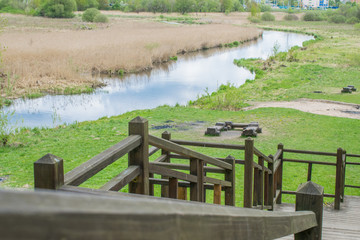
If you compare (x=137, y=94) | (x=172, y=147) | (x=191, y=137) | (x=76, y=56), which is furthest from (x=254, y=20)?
(x=172, y=147)

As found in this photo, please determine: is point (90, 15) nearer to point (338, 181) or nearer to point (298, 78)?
point (298, 78)

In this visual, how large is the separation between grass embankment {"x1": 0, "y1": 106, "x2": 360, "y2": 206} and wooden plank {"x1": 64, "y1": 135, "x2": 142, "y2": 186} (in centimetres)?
685

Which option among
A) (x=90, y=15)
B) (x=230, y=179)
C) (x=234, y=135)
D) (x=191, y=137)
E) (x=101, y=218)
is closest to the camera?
(x=101, y=218)

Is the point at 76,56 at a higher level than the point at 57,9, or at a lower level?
lower

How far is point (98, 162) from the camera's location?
2408 millimetres

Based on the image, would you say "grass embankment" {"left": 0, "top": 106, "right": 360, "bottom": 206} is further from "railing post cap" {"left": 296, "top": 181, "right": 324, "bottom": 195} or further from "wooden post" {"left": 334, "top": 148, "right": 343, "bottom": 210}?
"railing post cap" {"left": 296, "top": 181, "right": 324, "bottom": 195}

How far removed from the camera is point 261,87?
25969mm

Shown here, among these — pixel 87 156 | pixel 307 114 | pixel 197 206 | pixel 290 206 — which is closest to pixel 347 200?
pixel 290 206

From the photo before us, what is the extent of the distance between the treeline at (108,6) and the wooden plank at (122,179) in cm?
7768

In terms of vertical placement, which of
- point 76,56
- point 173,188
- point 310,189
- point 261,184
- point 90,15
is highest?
point 90,15

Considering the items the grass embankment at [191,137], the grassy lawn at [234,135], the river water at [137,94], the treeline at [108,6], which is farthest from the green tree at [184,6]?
the grass embankment at [191,137]

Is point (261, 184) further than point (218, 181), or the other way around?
point (261, 184)

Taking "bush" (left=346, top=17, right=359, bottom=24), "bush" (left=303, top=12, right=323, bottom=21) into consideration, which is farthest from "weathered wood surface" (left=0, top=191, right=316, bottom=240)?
"bush" (left=303, top=12, right=323, bottom=21)

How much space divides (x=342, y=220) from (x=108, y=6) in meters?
120
